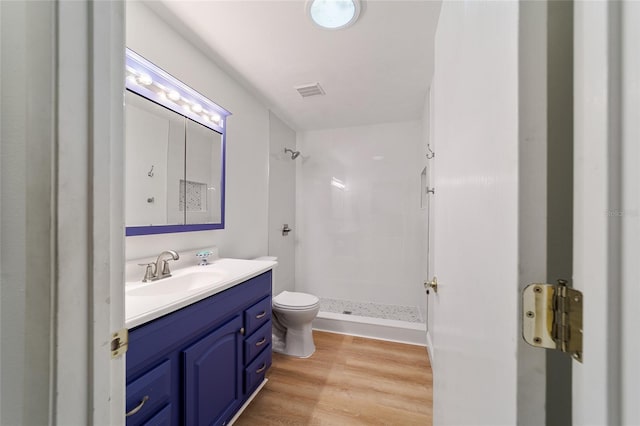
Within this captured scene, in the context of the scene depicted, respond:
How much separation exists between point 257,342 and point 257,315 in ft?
0.58

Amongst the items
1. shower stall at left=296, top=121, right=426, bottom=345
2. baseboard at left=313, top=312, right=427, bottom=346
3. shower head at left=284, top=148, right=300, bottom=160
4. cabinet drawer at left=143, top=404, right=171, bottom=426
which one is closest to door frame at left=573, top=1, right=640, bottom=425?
cabinet drawer at left=143, top=404, right=171, bottom=426

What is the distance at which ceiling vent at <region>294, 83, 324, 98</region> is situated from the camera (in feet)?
6.84

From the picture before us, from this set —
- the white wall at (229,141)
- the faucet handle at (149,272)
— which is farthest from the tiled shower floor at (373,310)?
the faucet handle at (149,272)

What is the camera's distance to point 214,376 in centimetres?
121

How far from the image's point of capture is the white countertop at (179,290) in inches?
34.7

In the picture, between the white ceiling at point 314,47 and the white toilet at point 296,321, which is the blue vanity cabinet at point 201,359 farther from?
the white ceiling at point 314,47

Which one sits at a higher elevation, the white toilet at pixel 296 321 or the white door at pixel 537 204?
the white door at pixel 537 204

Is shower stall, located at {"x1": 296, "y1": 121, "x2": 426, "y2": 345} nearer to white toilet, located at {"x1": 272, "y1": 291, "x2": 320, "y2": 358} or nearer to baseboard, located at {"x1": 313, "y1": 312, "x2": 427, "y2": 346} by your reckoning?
baseboard, located at {"x1": 313, "y1": 312, "x2": 427, "y2": 346}

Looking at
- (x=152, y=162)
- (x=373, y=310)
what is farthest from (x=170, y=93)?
(x=373, y=310)

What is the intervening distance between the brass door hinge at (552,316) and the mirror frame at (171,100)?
1.51 meters

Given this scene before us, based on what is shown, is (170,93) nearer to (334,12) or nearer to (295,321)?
(334,12)

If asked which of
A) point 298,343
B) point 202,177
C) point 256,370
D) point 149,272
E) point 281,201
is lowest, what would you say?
point 298,343

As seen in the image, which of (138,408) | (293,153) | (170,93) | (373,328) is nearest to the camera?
(138,408)

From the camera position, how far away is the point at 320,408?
1.54 m
